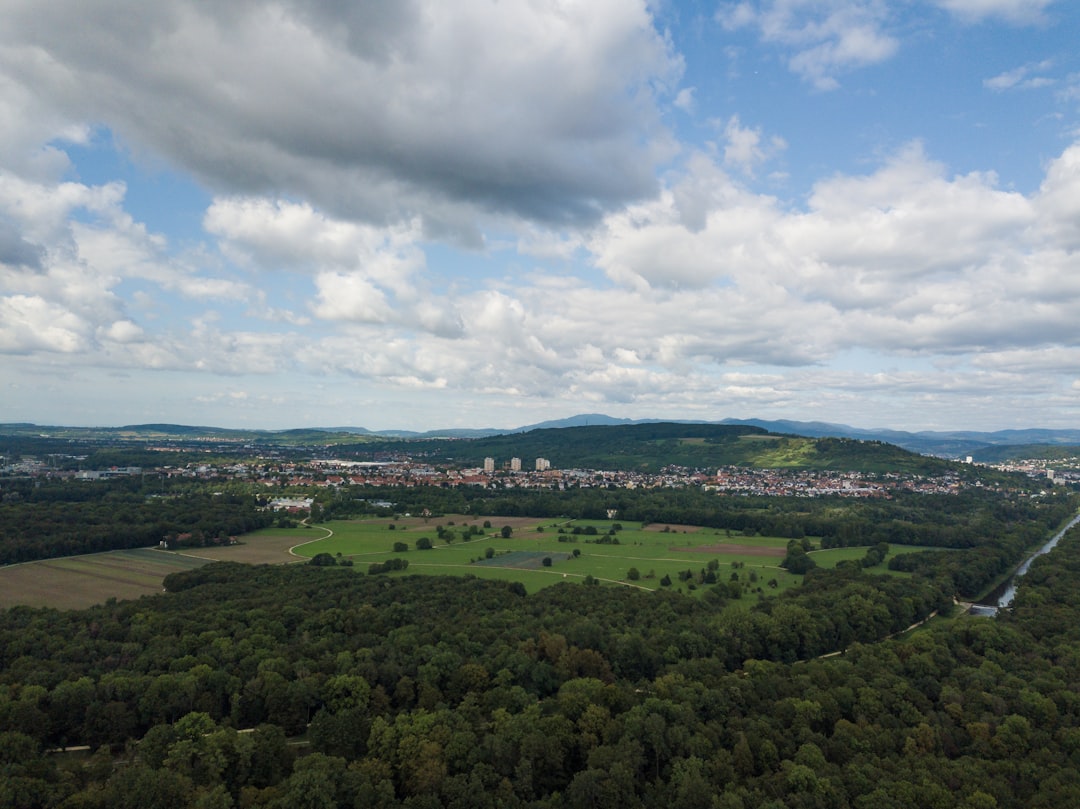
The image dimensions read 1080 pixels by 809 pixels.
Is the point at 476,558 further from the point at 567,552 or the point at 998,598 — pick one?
the point at 998,598

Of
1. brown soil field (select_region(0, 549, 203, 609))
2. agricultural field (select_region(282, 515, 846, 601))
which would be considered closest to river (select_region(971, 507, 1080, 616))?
agricultural field (select_region(282, 515, 846, 601))

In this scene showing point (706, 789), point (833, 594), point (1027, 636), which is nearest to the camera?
point (706, 789)

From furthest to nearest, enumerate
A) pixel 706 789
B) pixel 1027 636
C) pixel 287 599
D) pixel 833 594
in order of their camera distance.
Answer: pixel 833 594 → pixel 287 599 → pixel 1027 636 → pixel 706 789

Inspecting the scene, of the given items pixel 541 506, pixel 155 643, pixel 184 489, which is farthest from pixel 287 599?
pixel 184 489

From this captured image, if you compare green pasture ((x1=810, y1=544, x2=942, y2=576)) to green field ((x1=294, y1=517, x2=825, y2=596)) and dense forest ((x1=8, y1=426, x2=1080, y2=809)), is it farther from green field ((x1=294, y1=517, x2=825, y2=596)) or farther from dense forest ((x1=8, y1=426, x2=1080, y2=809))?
dense forest ((x1=8, y1=426, x2=1080, y2=809))

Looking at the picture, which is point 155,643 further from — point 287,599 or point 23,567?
point 23,567

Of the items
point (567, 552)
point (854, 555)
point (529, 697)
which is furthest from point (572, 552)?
point (529, 697)

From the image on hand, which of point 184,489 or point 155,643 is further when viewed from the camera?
point 184,489
